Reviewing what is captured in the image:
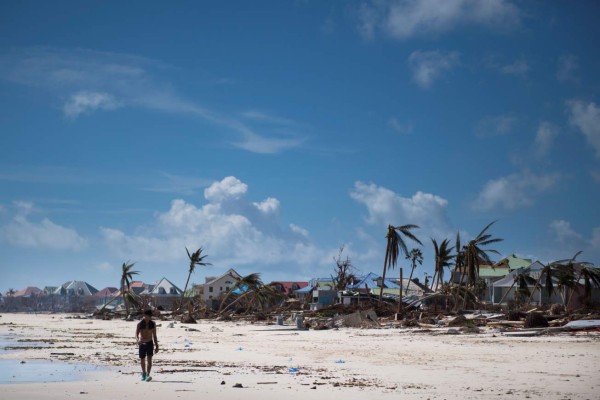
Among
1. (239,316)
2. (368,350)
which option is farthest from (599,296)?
(368,350)

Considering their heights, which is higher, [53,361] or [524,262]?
[524,262]

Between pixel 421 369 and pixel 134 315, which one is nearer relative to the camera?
pixel 421 369

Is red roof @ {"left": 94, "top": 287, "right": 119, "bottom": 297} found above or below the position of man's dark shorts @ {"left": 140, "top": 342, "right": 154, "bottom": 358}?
above

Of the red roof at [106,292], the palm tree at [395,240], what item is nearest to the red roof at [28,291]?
the red roof at [106,292]

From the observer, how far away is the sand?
13711 mm

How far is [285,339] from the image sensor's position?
3384cm

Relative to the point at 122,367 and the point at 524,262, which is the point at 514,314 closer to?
the point at 122,367

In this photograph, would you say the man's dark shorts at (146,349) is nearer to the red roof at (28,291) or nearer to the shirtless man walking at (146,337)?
the shirtless man walking at (146,337)

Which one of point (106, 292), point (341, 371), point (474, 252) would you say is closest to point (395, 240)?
point (474, 252)

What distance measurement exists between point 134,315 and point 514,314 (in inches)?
1753

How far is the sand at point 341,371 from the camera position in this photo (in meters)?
13.7

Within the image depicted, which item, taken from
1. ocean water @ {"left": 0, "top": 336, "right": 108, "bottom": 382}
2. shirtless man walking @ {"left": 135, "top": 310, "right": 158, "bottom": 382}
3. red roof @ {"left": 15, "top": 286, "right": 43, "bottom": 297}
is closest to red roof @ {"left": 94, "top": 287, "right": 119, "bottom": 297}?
red roof @ {"left": 15, "top": 286, "right": 43, "bottom": 297}

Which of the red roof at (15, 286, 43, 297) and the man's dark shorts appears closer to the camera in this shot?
the man's dark shorts

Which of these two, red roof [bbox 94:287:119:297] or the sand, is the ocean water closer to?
the sand
